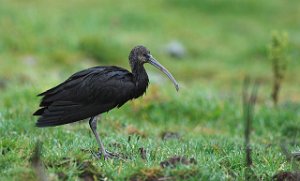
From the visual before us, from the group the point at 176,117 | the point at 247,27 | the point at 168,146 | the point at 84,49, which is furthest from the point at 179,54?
the point at 168,146

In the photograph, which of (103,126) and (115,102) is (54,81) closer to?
(103,126)

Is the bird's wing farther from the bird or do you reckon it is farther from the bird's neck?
the bird's neck

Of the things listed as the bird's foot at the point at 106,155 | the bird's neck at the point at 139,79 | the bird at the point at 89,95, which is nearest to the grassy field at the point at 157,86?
the bird's foot at the point at 106,155

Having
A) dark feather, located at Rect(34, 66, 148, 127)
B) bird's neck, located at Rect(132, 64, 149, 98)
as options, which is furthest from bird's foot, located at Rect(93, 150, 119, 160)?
bird's neck, located at Rect(132, 64, 149, 98)

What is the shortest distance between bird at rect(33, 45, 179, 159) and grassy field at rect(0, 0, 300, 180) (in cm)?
35

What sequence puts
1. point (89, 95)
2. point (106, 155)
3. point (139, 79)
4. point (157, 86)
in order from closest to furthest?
point (106, 155), point (89, 95), point (139, 79), point (157, 86)

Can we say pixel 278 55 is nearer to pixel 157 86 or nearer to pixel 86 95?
pixel 157 86

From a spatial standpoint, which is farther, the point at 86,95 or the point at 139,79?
the point at 139,79

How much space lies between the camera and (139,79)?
25.3 feet

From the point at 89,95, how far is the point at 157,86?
5684 mm

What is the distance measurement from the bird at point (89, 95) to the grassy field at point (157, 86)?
0.35 meters

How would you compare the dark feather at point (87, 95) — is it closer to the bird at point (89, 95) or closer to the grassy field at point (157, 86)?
the bird at point (89, 95)

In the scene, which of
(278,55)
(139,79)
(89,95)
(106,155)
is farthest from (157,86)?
(106,155)

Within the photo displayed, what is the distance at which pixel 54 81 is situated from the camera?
13.2 metres
